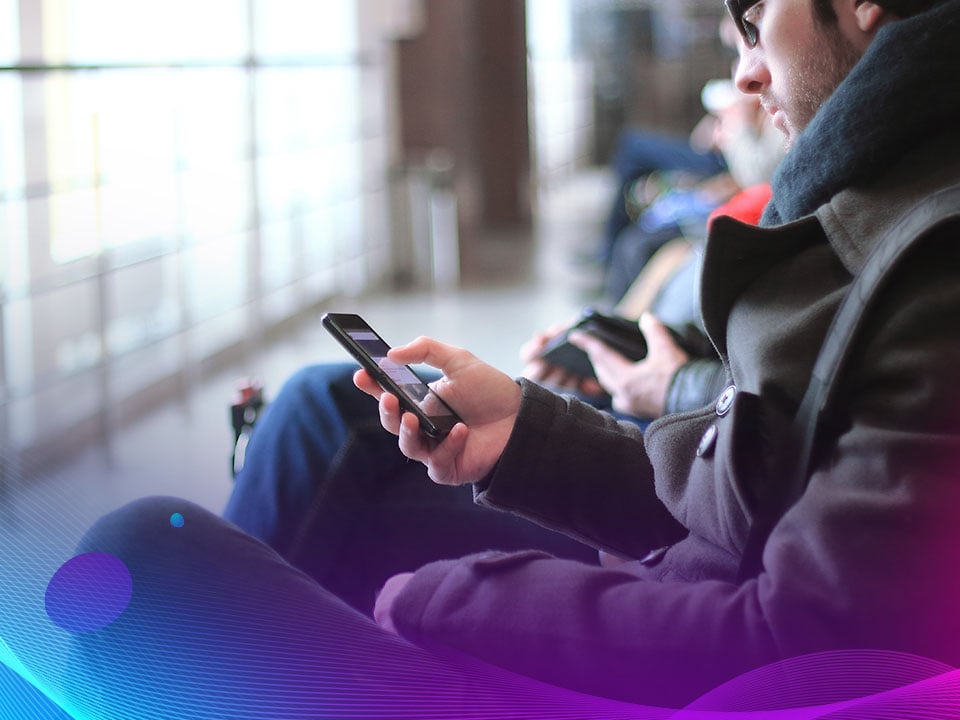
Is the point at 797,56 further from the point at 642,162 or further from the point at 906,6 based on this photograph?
the point at 642,162

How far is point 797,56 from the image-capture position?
36.5 inches

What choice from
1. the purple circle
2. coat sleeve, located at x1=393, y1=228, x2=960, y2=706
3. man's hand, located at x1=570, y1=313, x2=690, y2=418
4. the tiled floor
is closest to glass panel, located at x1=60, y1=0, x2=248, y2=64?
the tiled floor

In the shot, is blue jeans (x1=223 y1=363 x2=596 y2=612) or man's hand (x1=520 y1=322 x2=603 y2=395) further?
man's hand (x1=520 y1=322 x2=603 y2=395)

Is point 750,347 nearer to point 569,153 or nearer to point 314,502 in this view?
point 314,502

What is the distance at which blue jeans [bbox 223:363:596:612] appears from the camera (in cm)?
115

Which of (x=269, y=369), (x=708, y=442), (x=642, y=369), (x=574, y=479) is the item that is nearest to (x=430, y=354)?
(x=574, y=479)

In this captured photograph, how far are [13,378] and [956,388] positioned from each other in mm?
2189

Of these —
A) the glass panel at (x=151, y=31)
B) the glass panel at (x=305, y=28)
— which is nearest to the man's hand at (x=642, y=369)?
the glass panel at (x=151, y=31)

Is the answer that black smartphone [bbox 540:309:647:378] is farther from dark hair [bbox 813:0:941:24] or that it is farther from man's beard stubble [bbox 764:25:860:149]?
dark hair [bbox 813:0:941:24]

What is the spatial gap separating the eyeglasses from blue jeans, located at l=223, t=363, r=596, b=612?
48 cm

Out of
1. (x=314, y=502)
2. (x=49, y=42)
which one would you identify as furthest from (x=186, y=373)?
(x=314, y=502)

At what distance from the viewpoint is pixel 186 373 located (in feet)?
10.3

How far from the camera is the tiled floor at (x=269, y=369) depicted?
1.38m

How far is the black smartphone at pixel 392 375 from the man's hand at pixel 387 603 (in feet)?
0.42
